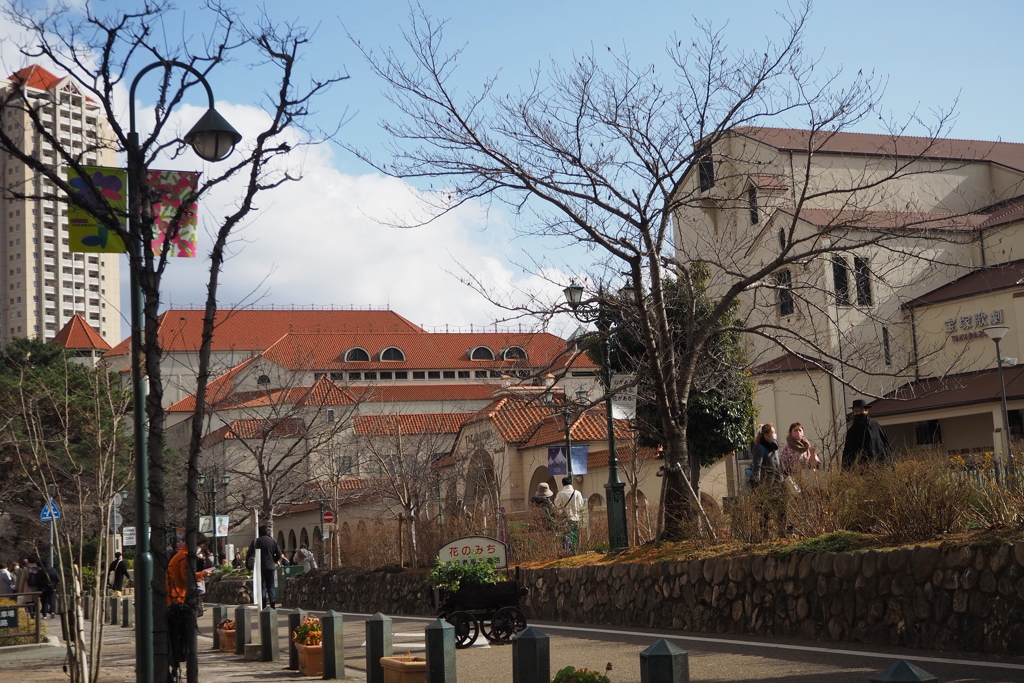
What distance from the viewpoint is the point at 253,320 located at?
3949 inches

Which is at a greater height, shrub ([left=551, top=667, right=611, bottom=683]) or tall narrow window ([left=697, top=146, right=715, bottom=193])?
tall narrow window ([left=697, top=146, right=715, bottom=193])

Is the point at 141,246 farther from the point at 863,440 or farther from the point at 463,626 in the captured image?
the point at 863,440

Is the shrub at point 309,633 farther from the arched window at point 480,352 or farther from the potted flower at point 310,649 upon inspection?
the arched window at point 480,352

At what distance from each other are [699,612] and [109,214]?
9.74m

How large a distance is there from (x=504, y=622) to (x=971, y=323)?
2932 cm

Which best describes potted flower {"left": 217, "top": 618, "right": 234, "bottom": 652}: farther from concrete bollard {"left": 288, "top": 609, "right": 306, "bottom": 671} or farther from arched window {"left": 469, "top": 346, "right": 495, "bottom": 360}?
arched window {"left": 469, "top": 346, "right": 495, "bottom": 360}

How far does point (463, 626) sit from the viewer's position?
1455 centimetres

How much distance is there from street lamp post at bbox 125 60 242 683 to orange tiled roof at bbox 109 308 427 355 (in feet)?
268

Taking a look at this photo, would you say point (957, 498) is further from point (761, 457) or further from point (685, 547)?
point (685, 547)

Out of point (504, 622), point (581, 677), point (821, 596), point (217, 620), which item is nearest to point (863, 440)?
point (821, 596)

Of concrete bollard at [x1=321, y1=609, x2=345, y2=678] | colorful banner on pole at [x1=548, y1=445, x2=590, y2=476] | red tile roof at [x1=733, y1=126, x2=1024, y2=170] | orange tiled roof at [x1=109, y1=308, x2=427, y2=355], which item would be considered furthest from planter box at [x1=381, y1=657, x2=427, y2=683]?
orange tiled roof at [x1=109, y1=308, x2=427, y2=355]

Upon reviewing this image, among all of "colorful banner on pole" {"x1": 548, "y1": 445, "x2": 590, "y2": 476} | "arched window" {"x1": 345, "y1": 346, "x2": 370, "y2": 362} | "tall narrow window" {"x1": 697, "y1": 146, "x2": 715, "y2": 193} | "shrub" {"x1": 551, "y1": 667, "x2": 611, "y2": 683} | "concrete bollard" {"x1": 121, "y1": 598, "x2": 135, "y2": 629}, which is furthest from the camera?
"arched window" {"x1": 345, "y1": 346, "x2": 370, "y2": 362}

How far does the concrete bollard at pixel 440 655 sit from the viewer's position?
1004 centimetres

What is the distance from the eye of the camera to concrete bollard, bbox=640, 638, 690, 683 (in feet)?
20.0
